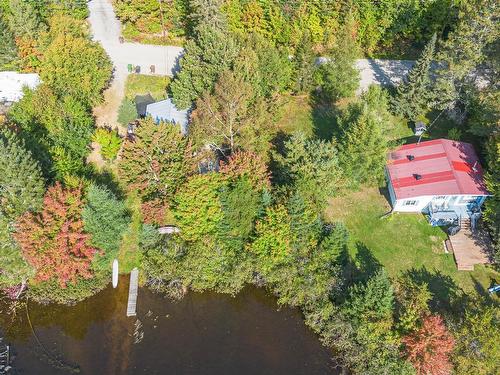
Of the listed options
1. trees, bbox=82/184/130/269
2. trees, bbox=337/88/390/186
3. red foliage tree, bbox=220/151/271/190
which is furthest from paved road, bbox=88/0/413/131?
red foliage tree, bbox=220/151/271/190

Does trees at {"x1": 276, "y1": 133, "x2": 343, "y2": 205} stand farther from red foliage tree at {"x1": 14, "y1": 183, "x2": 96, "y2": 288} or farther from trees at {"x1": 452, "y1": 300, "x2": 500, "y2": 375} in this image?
red foliage tree at {"x1": 14, "y1": 183, "x2": 96, "y2": 288}

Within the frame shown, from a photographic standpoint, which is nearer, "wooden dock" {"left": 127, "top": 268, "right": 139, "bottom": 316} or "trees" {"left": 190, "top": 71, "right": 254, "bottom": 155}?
"wooden dock" {"left": 127, "top": 268, "right": 139, "bottom": 316}

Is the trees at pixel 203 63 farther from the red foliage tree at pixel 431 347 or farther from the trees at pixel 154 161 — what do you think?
the red foliage tree at pixel 431 347

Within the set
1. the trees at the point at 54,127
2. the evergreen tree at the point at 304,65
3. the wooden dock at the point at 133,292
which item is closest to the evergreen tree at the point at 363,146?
the evergreen tree at the point at 304,65

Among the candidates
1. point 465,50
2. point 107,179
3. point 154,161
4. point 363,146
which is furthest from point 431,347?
point 107,179

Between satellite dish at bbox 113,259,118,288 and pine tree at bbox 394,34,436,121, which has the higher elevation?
pine tree at bbox 394,34,436,121

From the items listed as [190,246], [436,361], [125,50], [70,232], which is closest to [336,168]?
[190,246]

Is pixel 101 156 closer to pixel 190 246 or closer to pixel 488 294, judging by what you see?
pixel 190 246
